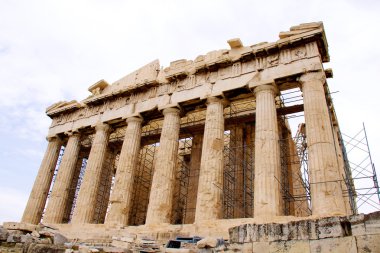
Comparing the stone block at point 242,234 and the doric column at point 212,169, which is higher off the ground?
the doric column at point 212,169

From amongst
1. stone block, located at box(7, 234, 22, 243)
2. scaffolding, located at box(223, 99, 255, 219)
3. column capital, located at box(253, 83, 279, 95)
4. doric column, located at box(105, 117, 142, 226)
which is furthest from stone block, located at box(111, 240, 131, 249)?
column capital, located at box(253, 83, 279, 95)

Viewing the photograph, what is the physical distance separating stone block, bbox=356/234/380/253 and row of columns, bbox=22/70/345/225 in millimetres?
6642

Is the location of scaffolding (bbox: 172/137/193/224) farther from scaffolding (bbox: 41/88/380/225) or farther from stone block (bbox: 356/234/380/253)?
stone block (bbox: 356/234/380/253)

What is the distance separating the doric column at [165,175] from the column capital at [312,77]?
6187mm

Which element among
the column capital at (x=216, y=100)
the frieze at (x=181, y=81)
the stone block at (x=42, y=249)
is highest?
the frieze at (x=181, y=81)

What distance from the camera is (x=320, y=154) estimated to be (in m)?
11.8

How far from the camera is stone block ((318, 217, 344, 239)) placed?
15.2 feet

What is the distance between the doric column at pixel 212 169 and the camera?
43.4 ft

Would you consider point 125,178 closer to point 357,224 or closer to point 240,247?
point 240,247

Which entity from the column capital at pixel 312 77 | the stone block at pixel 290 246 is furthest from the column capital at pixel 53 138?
the stone block at pixel 290 246

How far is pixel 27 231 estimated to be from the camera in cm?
1203

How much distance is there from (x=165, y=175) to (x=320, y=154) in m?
6.72

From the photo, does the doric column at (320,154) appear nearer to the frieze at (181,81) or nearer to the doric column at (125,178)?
the frieze at (181,81)

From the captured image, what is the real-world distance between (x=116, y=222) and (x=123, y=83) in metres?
8.60
